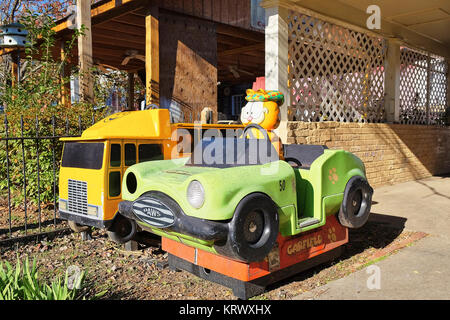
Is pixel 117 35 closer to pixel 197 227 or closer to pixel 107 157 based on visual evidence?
pixel 107 157

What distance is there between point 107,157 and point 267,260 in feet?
6.64

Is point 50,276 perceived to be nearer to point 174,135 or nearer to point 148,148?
point 148,148

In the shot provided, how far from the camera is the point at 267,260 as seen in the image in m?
3.40

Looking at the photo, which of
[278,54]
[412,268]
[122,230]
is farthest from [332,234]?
[278,54]

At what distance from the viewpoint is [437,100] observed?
1177cm

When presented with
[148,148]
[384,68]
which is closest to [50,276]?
[148,148]

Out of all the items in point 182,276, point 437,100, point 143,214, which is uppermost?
point 437,100

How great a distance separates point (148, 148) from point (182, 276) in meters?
1.58

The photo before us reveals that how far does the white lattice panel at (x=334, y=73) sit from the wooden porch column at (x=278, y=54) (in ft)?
0.82

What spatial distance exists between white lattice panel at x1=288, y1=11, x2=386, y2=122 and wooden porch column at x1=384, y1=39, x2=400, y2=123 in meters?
0.17

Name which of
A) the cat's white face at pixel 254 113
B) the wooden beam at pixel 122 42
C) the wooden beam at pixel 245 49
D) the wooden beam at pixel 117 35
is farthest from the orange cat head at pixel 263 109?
the wooden beam at pixel 122 42

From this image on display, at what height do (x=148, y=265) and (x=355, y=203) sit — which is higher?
(x=355, y=203)

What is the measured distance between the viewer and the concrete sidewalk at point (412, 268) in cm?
332

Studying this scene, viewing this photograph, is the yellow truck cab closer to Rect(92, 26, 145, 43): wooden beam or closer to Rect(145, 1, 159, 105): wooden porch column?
Rect(145, 1, 159, 105): wooden porch column
